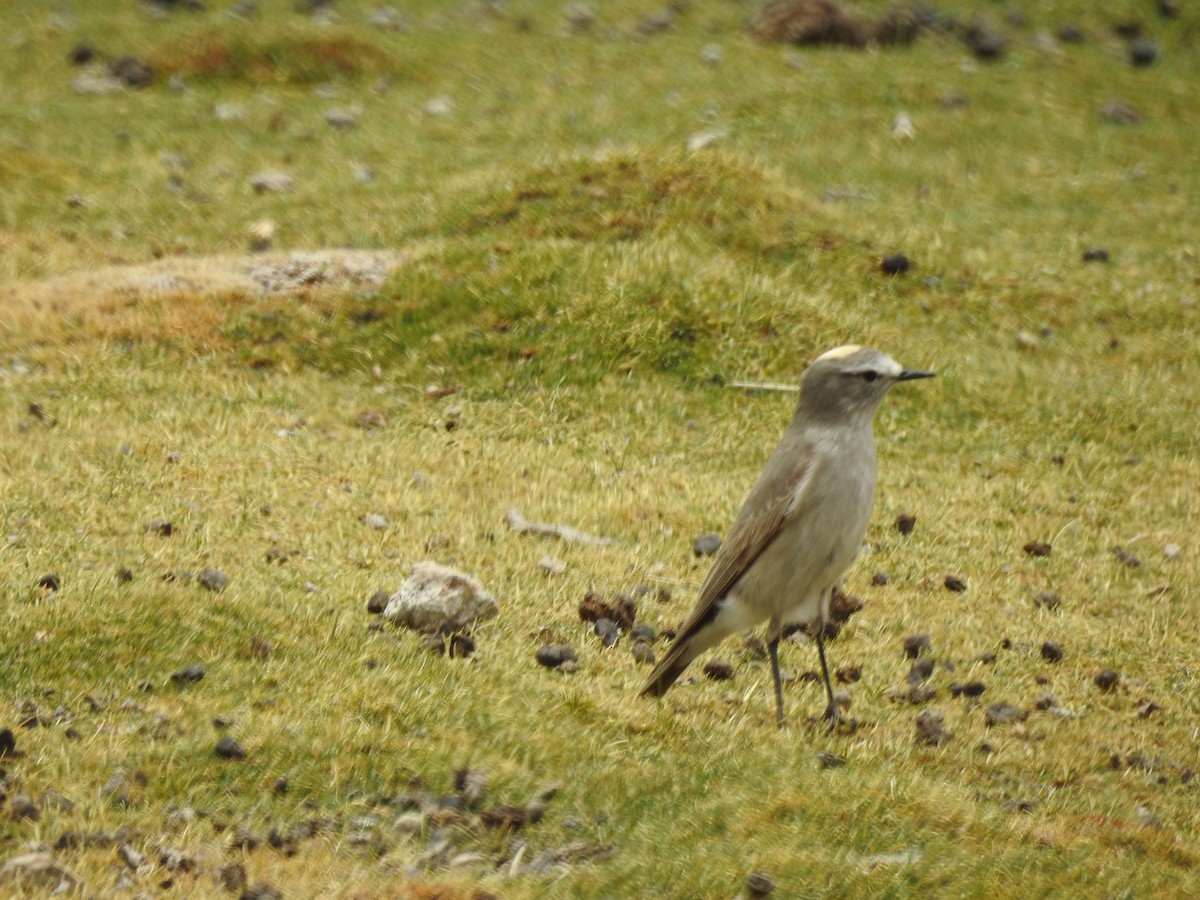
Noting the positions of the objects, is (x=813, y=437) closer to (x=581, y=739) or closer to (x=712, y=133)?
(x=581, y=739)

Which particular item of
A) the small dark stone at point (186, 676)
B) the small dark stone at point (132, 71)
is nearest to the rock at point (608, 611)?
the small dark stone at point (186, 676)

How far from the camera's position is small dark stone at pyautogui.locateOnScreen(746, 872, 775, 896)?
224 inches

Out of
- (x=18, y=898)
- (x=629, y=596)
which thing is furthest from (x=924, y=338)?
(x=18, y=898)

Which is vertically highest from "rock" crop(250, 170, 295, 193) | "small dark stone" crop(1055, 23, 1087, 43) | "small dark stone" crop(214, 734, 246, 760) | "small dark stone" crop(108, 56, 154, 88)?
"small dark stone" crop(214, 734, 246, 760)

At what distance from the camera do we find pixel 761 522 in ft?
24.6

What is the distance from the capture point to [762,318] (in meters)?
13.1

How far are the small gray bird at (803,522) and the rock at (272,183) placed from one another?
37.6 ft

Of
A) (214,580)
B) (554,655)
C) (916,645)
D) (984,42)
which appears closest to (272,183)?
(214,580)

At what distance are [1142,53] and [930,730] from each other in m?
21.4

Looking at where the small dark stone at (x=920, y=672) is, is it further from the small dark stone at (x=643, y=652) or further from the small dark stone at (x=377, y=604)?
the small dark stone at (x=377, y=604)

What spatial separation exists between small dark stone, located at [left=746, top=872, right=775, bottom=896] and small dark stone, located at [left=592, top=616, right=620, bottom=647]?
2544 millimetres

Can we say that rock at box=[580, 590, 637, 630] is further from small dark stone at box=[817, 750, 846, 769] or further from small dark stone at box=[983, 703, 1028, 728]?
small dark stone at box=[983, 703, 1028, 728]

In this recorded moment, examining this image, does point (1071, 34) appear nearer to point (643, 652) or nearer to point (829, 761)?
point (643, 652)

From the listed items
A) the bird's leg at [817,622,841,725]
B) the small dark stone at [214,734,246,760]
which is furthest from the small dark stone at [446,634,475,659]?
the bird's leg at [817,622,841,725]
